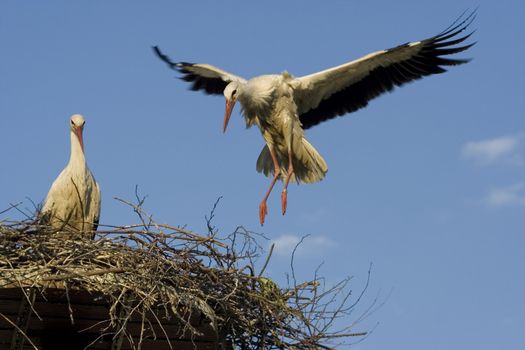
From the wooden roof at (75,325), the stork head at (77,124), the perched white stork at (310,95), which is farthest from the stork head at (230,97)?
the wooden roof at (75,325)

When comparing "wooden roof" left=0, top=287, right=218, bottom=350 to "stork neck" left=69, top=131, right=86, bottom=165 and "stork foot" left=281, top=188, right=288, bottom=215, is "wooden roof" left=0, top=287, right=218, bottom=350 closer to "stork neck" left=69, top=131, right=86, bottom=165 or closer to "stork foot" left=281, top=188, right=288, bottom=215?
"stork neck" left=69, top=131, right=86, bottom=165

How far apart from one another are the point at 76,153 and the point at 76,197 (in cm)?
38

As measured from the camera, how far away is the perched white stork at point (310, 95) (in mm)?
8570

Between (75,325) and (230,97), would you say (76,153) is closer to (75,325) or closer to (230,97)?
(75,325)

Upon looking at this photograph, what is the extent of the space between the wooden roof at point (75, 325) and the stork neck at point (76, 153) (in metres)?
1.41

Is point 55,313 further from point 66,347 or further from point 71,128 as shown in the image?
point 71,128

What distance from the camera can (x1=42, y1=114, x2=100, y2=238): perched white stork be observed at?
648cm

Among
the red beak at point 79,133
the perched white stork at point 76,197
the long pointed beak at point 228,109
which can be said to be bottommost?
the perched white stork at point 76,197

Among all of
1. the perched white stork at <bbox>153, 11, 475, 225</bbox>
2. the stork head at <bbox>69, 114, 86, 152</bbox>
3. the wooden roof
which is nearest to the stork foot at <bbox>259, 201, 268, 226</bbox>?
the perched white stork at <bbox>153, 11, 475, 225</bbox>

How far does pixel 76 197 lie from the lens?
21.4ft

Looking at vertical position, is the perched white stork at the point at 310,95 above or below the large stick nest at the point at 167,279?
above

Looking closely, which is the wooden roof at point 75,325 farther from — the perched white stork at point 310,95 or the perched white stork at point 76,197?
the perched white stork at point 310,95

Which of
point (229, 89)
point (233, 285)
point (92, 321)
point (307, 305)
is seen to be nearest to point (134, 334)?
point (92, 321)

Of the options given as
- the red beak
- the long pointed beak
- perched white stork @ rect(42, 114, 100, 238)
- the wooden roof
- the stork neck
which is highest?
the long pointed beak
